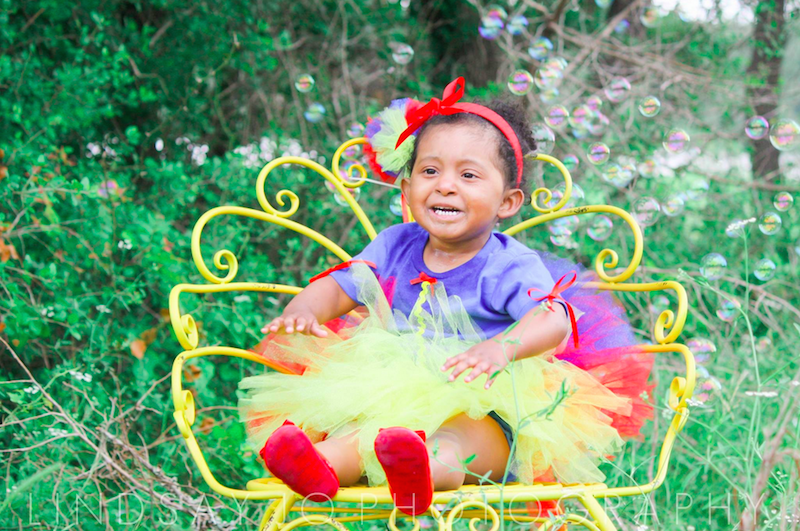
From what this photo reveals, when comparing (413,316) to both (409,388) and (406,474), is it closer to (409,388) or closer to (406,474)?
(409,388)

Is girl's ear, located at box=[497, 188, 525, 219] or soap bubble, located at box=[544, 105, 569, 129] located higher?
soap bubble, located at box=[544, 105, 569, 129]

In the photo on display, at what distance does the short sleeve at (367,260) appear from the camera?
1.77 meters

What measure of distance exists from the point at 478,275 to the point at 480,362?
398 mm

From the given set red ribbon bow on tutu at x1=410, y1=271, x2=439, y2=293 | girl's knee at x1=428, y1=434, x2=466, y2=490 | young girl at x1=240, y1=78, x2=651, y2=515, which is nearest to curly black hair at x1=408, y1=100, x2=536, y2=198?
young girl at x1=240, y1=78, x2=651, y2=515

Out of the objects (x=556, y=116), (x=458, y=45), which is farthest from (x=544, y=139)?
(x=458, y=45)

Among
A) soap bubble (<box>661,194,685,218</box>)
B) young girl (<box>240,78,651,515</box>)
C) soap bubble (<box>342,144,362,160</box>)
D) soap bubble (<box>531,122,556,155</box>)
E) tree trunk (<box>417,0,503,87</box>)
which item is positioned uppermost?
tree trunk (<box>417,0,503,87</box>)

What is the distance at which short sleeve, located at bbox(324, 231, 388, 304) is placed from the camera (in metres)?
1.77

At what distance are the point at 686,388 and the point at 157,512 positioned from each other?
1323 millimetres

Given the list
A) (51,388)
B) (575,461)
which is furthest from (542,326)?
(51,388)

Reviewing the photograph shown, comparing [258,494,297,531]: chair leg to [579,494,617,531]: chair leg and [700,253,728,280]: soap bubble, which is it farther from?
[700,253,728,280]: soap bubble

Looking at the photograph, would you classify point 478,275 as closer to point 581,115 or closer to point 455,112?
point 455,112

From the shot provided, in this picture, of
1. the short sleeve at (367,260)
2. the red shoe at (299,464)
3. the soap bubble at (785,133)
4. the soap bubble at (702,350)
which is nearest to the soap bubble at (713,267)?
the soap bubble at (702,350)

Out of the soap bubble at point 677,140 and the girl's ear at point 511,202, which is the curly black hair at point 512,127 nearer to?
the girl's ear at point 511,202

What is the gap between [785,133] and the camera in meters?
2.36
